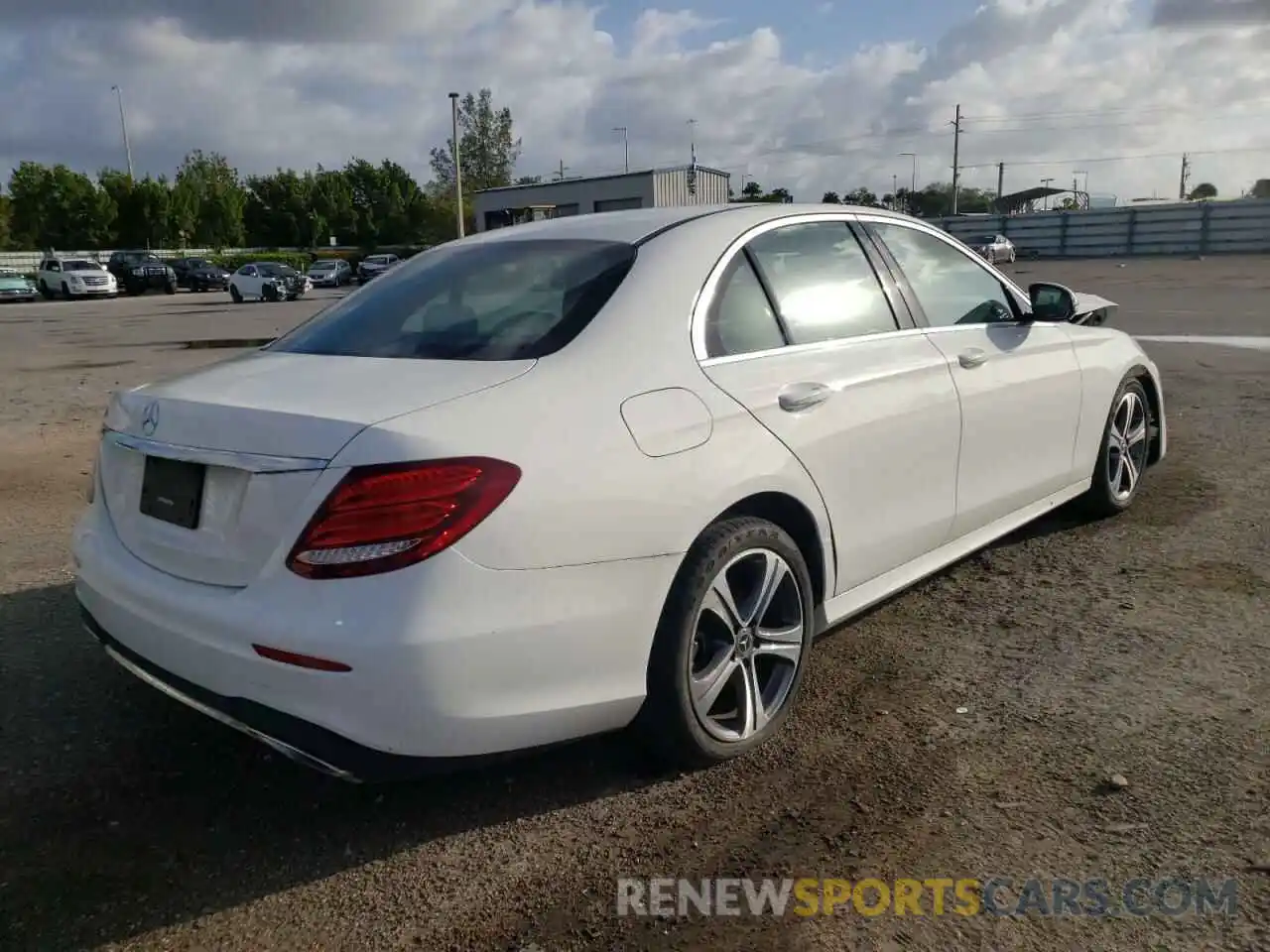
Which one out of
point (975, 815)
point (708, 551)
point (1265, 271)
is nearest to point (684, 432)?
point (708, 551)

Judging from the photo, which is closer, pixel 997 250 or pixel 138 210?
pixel 997 250

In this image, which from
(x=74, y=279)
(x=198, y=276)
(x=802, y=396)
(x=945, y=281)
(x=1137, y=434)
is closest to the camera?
(x=802, y=396)

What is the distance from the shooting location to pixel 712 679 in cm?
290

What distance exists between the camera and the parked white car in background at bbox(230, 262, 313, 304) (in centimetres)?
3394

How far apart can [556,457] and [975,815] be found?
4.78ft

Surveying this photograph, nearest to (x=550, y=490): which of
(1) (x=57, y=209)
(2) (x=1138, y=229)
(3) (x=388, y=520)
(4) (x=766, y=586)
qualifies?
(3) (x=388, y=520)

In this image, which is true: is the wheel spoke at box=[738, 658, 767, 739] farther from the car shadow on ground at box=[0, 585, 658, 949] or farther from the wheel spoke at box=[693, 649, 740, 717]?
the car shadow on ground at box=[0, 585, 658, 949]

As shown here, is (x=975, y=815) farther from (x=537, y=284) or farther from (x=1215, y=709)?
(x=537, y=284)

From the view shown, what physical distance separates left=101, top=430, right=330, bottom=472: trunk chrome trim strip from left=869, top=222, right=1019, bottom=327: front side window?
7.99 ft

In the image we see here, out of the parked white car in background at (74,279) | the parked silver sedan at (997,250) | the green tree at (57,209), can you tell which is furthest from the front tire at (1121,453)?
the green tree at (57,209)

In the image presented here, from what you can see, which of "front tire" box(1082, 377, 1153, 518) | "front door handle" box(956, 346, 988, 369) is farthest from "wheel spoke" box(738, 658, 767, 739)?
"front tire" box(1082, 377, 1153, 518)

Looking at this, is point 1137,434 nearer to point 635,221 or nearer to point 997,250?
point 635,221

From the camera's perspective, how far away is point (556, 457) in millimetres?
2451

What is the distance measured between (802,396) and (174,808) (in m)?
2.13
